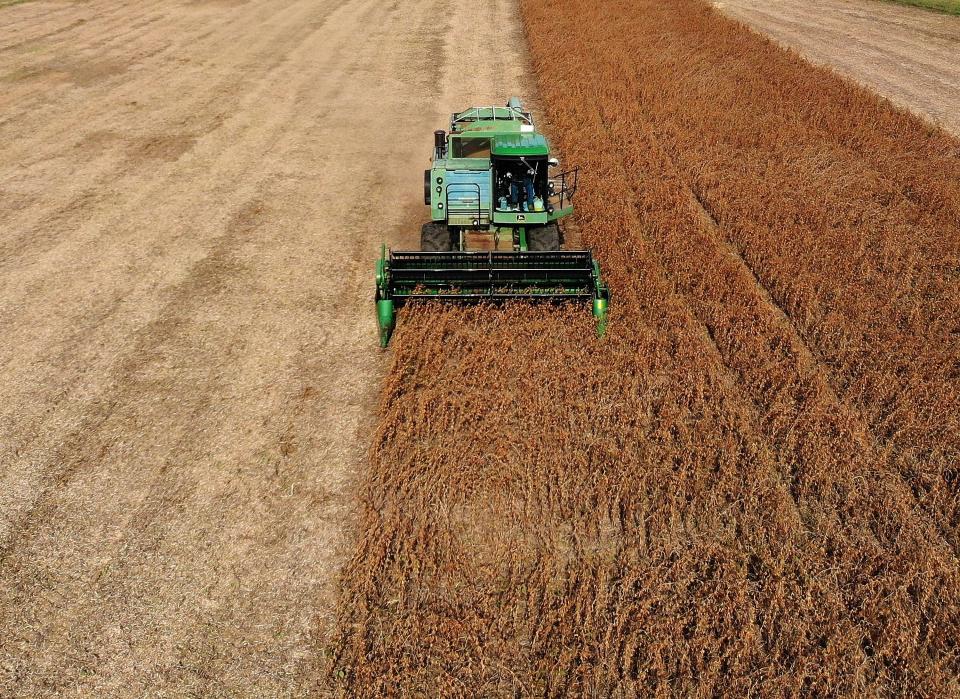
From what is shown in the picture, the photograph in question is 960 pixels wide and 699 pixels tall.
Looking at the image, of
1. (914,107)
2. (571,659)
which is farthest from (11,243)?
(914,107)

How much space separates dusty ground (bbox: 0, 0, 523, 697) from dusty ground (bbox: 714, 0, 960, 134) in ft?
41.7

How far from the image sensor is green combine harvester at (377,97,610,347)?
29.4 feet

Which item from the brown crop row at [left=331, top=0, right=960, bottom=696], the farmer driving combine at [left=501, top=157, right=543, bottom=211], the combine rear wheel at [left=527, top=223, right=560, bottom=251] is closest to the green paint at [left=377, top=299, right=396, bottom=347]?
the brown crop row at [left=331, top=0, right=960, bottom=696]

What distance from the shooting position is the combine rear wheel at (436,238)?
10133 mm

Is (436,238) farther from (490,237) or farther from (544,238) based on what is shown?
(544,238)

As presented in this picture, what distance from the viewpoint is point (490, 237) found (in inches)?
406

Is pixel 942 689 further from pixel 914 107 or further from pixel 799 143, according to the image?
pixel 914 107

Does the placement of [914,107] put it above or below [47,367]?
above

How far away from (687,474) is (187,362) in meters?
6.79

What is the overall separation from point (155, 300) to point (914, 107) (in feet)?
71.3

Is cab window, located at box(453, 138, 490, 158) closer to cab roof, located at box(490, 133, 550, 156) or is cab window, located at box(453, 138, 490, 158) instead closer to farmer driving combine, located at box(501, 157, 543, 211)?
cab roof, located at box(490, 133, 550, 156)

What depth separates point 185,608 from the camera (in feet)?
18.9

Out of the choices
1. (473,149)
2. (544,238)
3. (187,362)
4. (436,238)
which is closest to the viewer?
(187,362)

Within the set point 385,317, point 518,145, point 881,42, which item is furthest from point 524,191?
point 881,42
